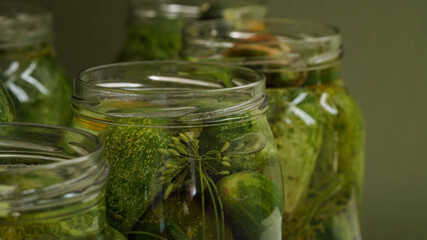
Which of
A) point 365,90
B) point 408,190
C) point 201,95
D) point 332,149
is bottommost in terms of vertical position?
point 408,190

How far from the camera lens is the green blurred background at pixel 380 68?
3.31ft

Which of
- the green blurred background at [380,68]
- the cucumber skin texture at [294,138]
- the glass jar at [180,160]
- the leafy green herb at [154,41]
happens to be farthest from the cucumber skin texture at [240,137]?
the green blurred background at [380,68]

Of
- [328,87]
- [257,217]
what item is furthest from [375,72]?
[257,217]

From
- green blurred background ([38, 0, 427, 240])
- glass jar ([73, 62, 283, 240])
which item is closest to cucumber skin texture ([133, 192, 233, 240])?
glass jar ([73, 62, 283, 240])

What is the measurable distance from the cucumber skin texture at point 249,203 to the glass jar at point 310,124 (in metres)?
0.14

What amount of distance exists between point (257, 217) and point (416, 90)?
0.71 m

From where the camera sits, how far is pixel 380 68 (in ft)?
3.37

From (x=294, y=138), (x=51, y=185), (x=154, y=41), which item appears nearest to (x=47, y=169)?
(x=51, y=185)

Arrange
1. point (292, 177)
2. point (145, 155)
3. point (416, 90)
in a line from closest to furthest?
1. point (145, 155)
2. point (292, 177)
3. point (416, 90)

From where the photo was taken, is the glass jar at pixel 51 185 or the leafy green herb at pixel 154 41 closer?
the glass jar at pixel 51 185

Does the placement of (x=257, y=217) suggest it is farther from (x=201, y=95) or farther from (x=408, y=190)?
(x=408, y=190)

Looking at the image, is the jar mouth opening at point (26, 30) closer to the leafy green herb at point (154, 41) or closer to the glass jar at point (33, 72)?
the glass jar at point (33, 72)

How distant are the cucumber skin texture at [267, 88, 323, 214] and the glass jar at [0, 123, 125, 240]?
0.23 m

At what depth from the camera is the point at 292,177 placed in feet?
1.78
